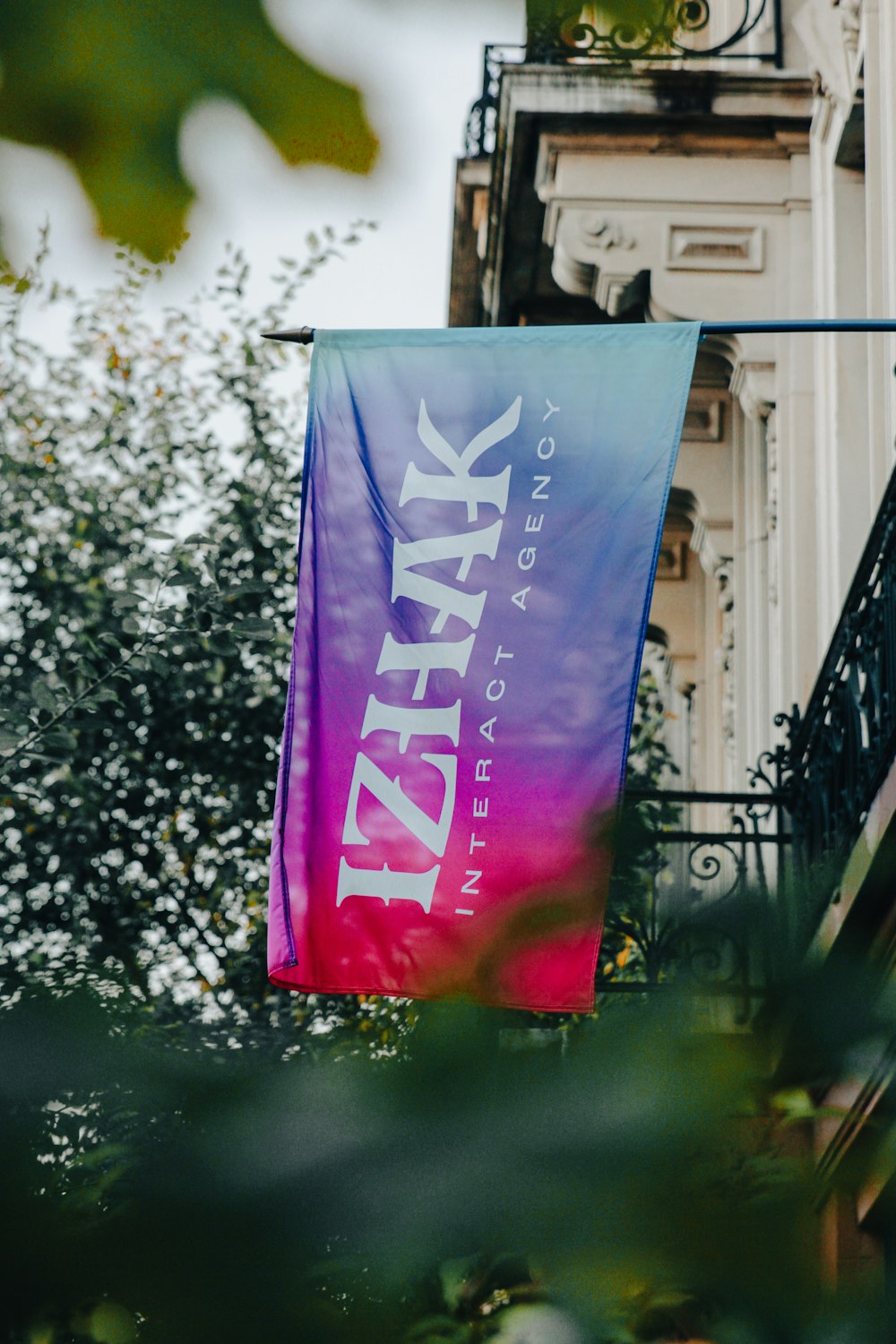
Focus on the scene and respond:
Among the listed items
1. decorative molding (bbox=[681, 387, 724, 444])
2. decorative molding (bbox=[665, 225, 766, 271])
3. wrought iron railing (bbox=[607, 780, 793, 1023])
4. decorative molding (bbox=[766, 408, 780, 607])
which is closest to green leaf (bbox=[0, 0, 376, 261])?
wrought iron railing (bbox=[607, 780, 793, 1023])

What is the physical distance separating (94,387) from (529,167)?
295 centimetres

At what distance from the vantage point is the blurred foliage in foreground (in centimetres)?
75

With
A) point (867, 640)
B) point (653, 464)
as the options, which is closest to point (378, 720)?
point (653, 464)

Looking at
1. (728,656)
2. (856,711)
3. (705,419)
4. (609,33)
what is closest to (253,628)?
(856,711)

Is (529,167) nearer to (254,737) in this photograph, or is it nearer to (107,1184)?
(254,737)

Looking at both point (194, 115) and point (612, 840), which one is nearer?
point (194, 115)

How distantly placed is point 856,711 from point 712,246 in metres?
3.60

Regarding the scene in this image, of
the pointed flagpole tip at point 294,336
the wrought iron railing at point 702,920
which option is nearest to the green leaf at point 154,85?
the wrought iron railing at point 702,920

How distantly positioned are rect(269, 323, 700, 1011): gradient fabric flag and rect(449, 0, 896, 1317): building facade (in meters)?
1.10

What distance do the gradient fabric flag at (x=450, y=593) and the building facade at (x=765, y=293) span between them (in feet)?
3.61

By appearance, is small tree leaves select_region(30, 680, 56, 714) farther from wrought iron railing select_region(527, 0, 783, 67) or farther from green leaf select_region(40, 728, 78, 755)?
wrought iron railing select_region(527, 0, 783, 67)

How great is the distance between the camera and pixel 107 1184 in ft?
2.53

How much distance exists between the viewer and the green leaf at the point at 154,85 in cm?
79

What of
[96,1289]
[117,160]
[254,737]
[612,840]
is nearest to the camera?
[96,1289]
